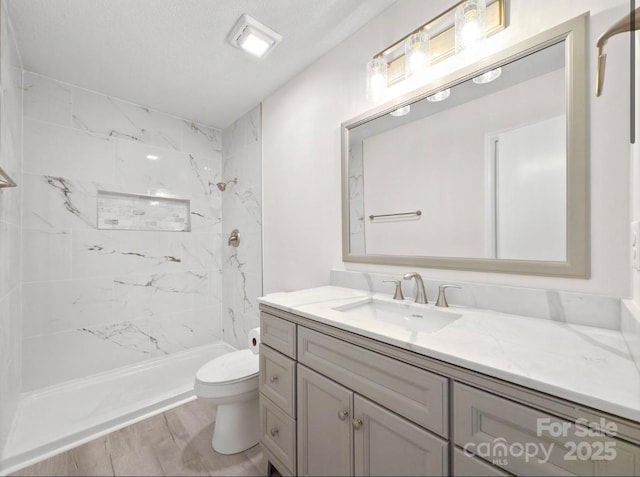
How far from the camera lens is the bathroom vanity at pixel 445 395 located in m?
0.52

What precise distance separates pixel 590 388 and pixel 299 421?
967mm

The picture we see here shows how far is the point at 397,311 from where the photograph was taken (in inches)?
48.8

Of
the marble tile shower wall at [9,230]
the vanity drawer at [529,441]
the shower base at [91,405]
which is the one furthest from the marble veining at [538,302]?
the marble tile shower wall at [9,230]

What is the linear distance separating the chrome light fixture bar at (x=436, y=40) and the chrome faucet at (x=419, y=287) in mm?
945

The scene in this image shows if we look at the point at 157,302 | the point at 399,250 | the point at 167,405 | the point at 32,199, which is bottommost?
the point at 167,405

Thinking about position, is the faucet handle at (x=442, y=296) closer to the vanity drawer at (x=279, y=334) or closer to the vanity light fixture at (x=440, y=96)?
the vanity drawer at (x=279, y=334)

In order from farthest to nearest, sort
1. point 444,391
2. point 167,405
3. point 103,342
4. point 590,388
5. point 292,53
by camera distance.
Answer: point 103,342, point 167,405, point 292,53, point 444,391, point 590,388

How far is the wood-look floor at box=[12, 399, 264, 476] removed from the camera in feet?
4.59

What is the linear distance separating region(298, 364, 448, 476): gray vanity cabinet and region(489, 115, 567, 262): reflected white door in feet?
2.40

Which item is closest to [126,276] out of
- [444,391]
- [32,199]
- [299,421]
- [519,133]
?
[32,199]

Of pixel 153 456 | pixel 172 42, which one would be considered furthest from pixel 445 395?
pixel 172 42

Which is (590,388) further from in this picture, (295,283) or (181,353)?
(181,353)

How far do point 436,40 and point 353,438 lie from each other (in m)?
1.65

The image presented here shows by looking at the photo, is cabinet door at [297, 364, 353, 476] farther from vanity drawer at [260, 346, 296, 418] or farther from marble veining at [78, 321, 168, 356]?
marble veining at [78, 321, 168, 356]
